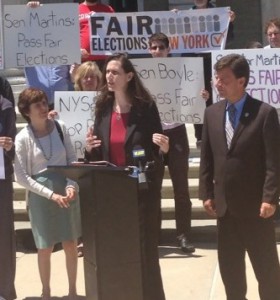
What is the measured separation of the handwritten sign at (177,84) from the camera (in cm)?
694

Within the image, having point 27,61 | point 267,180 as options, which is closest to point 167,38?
point 27,61

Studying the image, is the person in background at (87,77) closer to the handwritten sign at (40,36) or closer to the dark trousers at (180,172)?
the handwritten sign at (40,36)

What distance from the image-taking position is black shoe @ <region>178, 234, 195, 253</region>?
7145 millimetres

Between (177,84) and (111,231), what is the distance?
8.12ft

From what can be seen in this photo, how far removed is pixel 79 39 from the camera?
23.6 ft

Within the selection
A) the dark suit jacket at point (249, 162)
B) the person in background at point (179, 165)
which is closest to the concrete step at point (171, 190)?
the person in background at point (179, 165)

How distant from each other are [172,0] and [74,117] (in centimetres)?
769

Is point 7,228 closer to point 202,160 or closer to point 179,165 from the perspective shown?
point 202,160

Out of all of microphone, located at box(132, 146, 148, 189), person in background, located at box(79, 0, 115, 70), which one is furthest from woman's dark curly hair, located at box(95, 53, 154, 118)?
person in background, located at box(79, 0, 115, 70)

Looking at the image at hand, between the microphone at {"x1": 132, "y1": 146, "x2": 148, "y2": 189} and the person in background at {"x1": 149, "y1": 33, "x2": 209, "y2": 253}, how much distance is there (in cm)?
214

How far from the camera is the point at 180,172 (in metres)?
7.17

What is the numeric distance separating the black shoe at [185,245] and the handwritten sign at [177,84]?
→ 3.34 ft

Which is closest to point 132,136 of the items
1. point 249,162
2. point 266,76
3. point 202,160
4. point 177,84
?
point 202,160

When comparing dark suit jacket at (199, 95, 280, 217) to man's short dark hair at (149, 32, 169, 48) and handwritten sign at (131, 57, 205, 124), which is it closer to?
handwritten sign at (131, 57, 205, 124)
